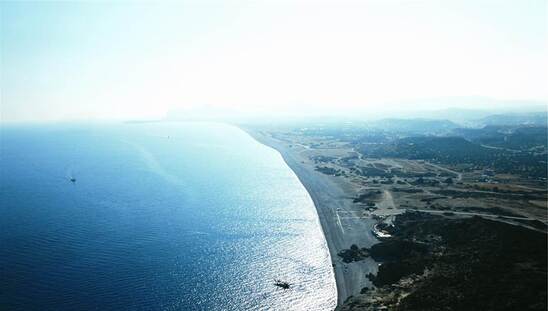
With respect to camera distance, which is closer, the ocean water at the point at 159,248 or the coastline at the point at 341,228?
the ocean water at the point at 159,248

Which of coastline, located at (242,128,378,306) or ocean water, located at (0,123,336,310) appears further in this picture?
coastline, located at (242,128,378,306)

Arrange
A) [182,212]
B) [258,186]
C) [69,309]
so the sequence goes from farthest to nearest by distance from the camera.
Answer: [258,186] < [182,212] < [69,309]

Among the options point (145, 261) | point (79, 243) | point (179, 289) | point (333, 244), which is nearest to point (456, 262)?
point (333, 244)

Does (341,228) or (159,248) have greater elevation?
(159,248)

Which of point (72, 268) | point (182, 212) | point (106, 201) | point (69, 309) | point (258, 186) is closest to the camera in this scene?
point (69, 309)

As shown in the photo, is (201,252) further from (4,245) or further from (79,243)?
(4,245)

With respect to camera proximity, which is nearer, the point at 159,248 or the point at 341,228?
the point at 159,248

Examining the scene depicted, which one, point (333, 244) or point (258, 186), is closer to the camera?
point (333, 244)

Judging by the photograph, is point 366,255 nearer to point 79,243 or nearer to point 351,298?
point 351,298
